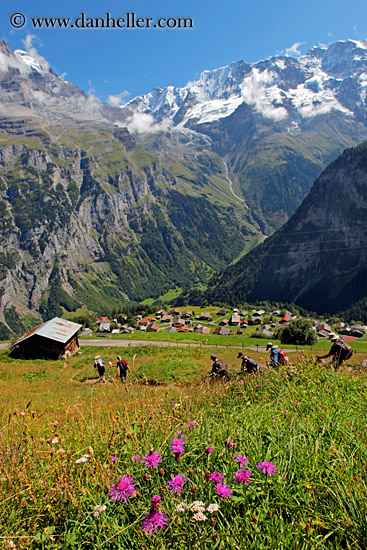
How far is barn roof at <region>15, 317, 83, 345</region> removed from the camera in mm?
32812

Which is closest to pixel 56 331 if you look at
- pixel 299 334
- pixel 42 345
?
pixel 42 345

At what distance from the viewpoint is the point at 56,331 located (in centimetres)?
3462

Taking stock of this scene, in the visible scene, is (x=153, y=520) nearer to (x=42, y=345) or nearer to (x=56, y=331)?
(x=42, y=345)

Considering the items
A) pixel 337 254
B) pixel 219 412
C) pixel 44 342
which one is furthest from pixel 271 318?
pixel 219 412

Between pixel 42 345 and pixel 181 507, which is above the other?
pixel 181 507

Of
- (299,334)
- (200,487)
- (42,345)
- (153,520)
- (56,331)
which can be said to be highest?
(153,520)

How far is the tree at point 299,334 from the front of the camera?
5350cm

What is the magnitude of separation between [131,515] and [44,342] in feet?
113

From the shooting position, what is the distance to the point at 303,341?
175 ft

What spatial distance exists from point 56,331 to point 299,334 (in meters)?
40.4

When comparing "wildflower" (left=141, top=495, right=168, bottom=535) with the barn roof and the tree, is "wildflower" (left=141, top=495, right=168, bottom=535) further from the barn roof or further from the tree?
the tree

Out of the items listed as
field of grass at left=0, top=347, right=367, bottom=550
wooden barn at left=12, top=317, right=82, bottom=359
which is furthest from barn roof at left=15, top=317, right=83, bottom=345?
field of grass at left=0, top=347, right=367, bottom=550

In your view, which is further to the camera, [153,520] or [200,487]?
[200,487]

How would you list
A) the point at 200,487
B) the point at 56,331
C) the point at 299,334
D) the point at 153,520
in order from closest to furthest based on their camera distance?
the point at 153,520 → the point at 200,487 → the point at 56,331 → the point at 299,334
